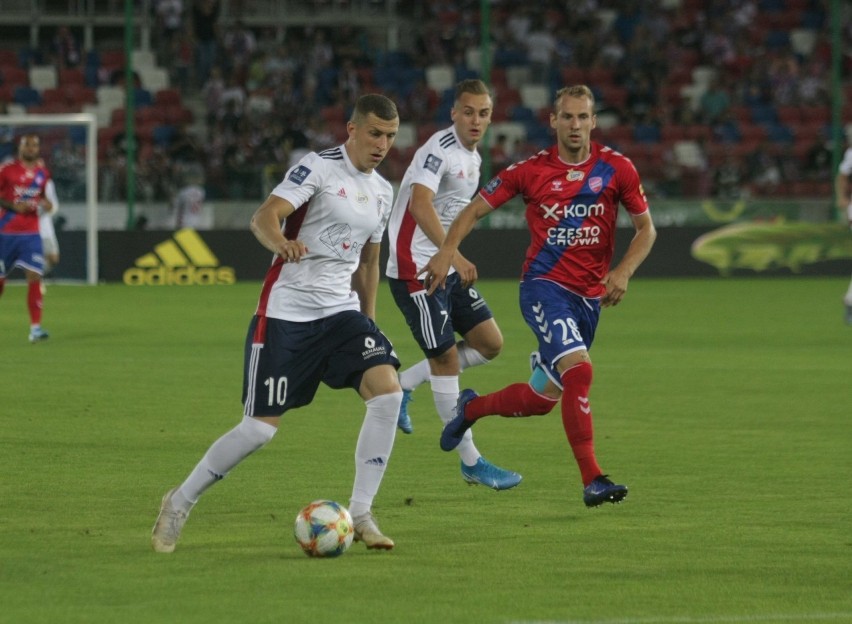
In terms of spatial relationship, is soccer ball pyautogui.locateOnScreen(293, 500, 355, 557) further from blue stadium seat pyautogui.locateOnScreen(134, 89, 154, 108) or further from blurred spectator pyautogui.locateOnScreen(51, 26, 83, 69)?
blurred spectator pyautogui.locateOnScreen(51, 26, 83, 69)

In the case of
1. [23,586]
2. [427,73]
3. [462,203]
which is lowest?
[427,73]

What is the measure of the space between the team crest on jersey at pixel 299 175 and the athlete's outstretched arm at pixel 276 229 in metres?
0.11

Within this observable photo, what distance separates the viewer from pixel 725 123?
1115 inches

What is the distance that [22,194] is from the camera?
16656 millimetres

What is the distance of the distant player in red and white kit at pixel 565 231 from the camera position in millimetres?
→ 7875

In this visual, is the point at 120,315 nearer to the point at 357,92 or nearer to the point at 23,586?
the point at 357,92

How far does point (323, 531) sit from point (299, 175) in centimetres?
146

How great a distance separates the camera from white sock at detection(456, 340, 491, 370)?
967cm

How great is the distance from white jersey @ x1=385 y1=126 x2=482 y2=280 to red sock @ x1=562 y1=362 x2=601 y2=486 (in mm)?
1718

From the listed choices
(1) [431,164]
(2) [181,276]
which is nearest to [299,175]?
(1) [431,164]

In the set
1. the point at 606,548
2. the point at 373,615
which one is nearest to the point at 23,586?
the point at 373,615

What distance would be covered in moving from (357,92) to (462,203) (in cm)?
1921

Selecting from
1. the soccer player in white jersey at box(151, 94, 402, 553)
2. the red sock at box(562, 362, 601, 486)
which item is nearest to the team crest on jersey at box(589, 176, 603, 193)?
the red sock at box(562, 362, 601, 486)

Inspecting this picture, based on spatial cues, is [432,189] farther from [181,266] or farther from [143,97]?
[143,97]
